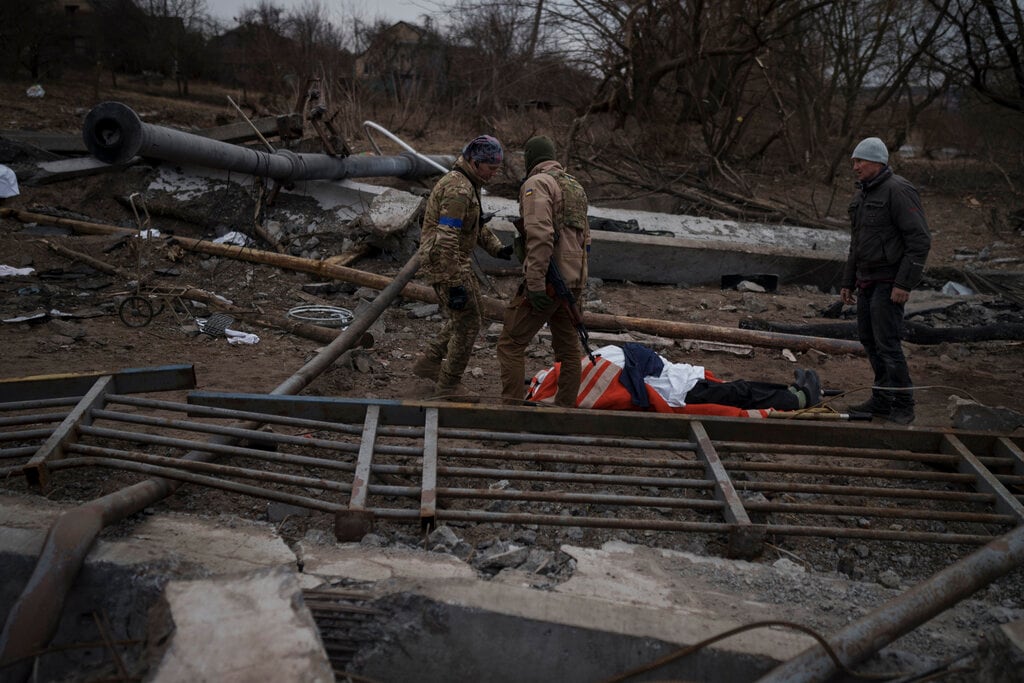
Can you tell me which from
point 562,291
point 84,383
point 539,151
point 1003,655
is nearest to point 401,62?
point 539,151

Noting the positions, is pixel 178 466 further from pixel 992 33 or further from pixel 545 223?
pixel 992 33

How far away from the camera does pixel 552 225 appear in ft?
15.2

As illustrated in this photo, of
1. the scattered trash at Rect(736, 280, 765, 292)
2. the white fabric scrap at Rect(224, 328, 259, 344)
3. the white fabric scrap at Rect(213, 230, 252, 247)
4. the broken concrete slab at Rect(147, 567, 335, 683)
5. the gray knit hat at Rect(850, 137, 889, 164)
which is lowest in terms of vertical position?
the white fabric scrap at Rect(224, 328, 259, 344)

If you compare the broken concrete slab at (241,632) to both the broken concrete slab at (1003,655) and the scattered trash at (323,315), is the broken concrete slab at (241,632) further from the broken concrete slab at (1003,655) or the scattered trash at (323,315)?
the scattered trash at (323,315)

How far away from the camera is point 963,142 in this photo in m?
18.5

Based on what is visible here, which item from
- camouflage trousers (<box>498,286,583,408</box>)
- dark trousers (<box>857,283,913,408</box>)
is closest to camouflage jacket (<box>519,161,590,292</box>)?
camouflage trousers (<box>498,286,583,408</box>)

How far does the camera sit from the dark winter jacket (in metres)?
4.74

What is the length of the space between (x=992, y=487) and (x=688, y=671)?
6.49 feet

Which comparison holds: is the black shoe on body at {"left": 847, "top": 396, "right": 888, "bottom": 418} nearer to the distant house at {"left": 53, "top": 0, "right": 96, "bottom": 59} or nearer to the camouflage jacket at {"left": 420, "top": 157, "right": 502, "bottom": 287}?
the camouflage jacket at {"left": 420, "top": 157, "right": 502, "bottom": 287}

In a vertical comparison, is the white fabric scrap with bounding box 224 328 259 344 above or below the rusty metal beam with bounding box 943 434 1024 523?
below

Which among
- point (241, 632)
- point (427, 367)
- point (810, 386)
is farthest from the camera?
point (427, 367)

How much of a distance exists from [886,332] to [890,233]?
2.09 feet

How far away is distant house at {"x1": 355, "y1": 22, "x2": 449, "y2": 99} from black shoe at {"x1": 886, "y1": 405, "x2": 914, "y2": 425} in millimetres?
13806

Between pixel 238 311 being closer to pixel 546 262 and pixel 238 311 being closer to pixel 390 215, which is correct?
pixel 390 215
